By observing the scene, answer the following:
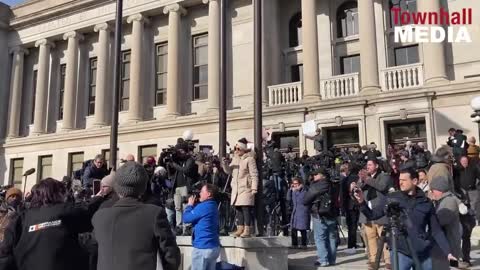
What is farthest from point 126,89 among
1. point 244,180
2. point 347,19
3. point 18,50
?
point 244,180

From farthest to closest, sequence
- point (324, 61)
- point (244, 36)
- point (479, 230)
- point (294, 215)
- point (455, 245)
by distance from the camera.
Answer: point (244, 36)
point (324, 61)
point (479, 230)
point (294, 215)
point (455, 245)

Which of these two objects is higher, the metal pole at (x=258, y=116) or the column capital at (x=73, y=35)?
the column capital at (x=73, y=35)

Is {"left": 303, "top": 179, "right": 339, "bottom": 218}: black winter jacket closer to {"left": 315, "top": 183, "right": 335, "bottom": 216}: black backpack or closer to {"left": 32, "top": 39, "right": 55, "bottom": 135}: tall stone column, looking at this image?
{"left": 315, "top": 183, "right": 335, "bottom": 216}: black backpack

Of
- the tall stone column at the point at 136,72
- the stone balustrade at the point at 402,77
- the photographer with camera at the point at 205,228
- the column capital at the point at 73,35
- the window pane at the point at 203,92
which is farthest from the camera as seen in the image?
the column capital at the point at 73,35

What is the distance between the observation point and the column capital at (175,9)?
27.7 m

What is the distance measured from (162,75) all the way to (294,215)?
2093cm

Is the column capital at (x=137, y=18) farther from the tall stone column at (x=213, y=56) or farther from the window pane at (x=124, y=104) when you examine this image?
the window pane at (x=124, y=104)

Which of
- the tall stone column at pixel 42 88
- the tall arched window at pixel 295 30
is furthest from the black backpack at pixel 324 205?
the tall stone column at pixel 42 88

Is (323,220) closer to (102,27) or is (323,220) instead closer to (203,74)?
(203,74)

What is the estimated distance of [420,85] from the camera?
20.3 m

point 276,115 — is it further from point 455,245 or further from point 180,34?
point 455,245

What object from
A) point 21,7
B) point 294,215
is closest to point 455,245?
point 294,215

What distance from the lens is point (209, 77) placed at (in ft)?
84.9

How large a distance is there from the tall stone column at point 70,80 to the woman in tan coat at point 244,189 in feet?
81.5
